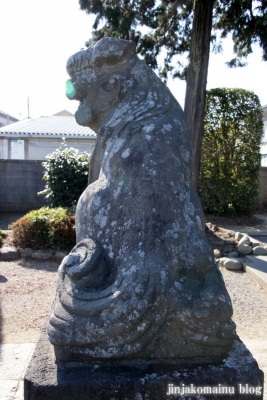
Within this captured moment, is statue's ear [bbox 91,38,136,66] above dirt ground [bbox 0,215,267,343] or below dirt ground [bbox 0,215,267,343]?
above

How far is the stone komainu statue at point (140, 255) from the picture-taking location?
1421 mm

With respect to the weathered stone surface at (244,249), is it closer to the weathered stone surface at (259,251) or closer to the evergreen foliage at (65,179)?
the weathered stone surface at (259,251)

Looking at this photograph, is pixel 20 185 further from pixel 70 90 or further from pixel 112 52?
pixel 112 52

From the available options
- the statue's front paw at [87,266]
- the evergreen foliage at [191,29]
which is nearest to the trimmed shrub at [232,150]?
the evergreen foliage at [191,29]

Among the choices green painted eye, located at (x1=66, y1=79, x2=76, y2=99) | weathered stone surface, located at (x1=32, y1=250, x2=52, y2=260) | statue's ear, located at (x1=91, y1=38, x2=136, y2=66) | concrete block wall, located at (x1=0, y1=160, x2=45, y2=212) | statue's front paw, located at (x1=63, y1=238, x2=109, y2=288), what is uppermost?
statue's ear, located at (x1=91, y1=38, x2=136, y2=66)

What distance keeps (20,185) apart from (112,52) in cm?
881

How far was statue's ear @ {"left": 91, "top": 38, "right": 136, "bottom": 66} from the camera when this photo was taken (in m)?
1.96

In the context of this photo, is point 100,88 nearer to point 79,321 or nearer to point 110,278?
point 110,278

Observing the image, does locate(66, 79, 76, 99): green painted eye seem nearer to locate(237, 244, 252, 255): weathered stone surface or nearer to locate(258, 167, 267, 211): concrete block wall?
locate(237, 244, 252, 255): weathered stone surface

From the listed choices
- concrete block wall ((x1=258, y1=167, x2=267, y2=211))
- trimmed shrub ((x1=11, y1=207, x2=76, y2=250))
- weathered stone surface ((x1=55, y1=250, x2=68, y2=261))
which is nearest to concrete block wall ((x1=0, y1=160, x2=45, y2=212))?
trimmed shrub ((x1=11, y1=207, x2=76, y2=250))

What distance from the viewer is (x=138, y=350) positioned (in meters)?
1.43

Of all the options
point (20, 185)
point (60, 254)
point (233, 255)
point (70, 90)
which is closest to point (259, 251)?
point (233, 255)

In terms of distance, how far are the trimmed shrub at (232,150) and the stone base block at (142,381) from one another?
817 cm

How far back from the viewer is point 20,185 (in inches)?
404
